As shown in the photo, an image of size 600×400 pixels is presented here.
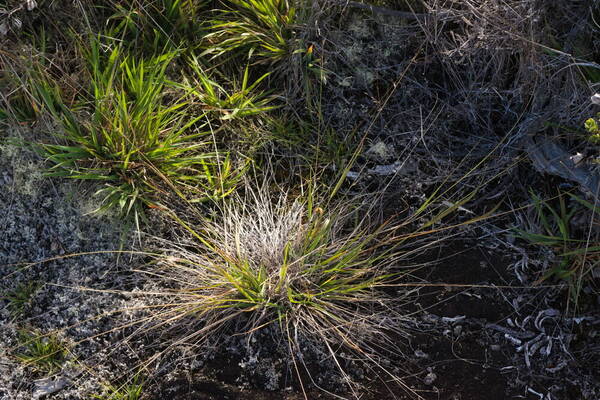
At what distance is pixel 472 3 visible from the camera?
262 cm

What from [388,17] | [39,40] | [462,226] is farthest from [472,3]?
[39,40]

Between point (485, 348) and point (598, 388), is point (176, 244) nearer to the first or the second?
point (485, 348)

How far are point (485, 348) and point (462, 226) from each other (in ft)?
1.79

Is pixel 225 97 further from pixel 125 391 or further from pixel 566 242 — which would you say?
pixel 566 242

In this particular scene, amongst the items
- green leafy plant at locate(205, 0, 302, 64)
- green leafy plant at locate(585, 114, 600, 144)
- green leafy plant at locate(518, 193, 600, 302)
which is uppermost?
green leafy plant at locate(205, 0, 302, 64)

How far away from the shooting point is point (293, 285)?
245cm

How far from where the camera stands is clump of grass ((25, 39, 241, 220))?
2596 mm

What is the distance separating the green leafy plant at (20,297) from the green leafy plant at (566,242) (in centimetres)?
199

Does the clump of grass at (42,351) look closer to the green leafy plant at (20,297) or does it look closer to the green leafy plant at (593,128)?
the green leafy plant at (20,297)

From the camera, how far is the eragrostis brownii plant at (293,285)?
2.34 metres

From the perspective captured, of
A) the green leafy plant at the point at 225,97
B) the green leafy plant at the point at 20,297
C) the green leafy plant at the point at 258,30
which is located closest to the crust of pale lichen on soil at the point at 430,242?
the green leafy plant at the point at 20,297

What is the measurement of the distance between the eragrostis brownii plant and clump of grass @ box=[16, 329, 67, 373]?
394 mm

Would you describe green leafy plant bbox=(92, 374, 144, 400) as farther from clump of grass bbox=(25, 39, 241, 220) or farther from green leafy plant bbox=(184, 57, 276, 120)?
green leafy plant bbox=(184, 57, 276, 120)

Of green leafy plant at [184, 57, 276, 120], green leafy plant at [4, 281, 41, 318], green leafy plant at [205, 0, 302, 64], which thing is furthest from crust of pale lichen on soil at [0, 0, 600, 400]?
green leafy plant at [184, 57, 276, 120]
